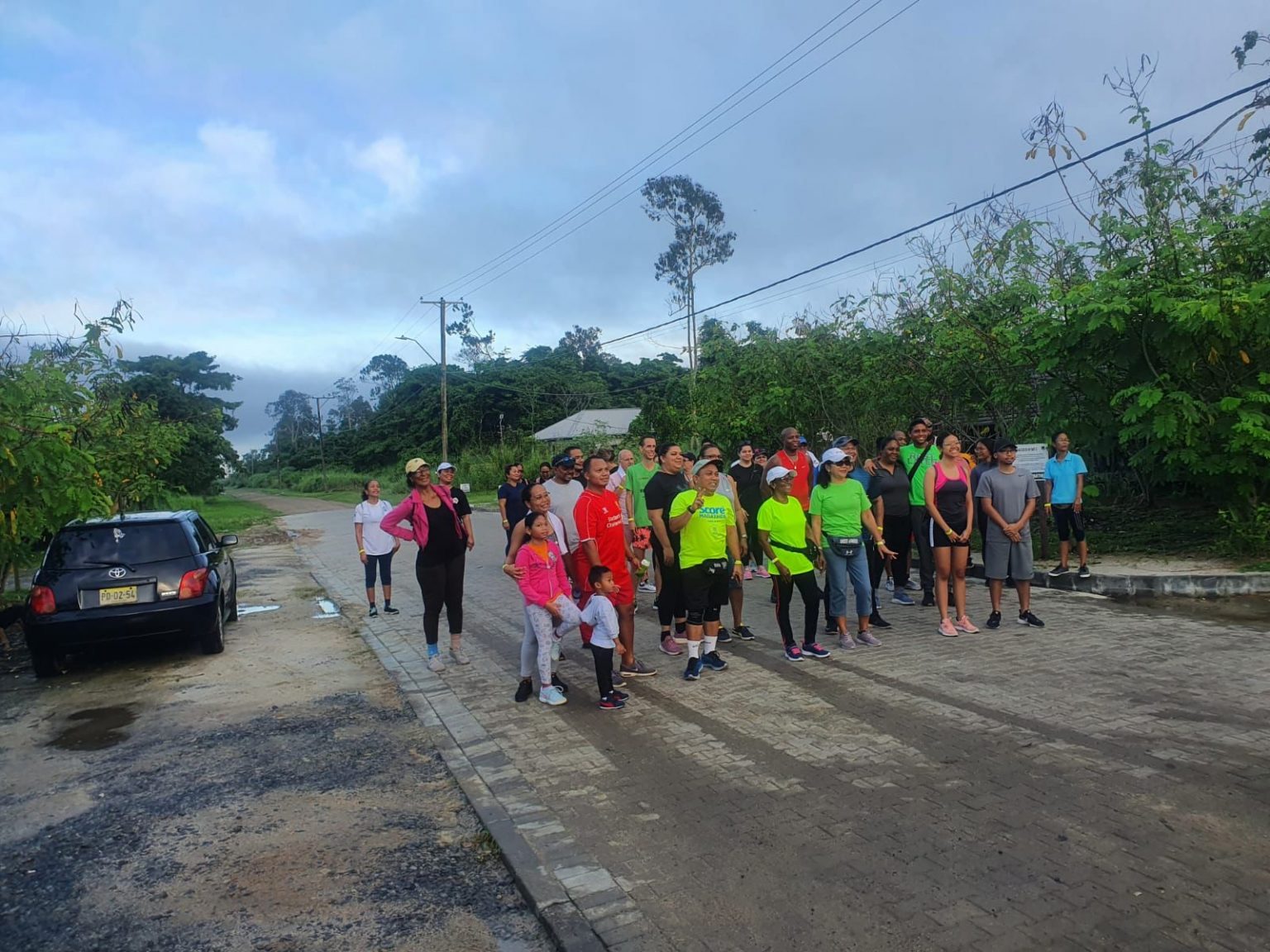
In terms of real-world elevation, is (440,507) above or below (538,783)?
above

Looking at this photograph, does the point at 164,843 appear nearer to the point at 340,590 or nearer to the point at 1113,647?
the point at 1113,647

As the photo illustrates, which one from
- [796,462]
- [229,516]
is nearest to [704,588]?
[796,462]

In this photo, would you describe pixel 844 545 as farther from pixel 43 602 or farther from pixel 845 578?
pixel 43 602

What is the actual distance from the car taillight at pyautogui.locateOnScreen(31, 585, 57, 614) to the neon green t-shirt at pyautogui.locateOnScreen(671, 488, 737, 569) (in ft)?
17.4

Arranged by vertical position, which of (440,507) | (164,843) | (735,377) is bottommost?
(164,843)

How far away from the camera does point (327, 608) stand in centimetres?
1168

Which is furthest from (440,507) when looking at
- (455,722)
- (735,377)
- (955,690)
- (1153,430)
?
(735,377)

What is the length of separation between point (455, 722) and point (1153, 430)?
28.4ft

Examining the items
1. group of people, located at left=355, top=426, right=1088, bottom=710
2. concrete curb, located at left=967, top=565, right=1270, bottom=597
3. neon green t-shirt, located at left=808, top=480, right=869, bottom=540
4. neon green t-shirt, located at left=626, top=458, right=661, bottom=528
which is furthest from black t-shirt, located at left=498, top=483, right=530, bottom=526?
concrete curb, located at left=967, top=565, right=1270, bottom=597

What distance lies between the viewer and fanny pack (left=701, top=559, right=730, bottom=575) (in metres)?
6.73

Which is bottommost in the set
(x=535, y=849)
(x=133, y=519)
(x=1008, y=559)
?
(x=535, y=849)

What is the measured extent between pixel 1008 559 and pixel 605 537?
155 inches

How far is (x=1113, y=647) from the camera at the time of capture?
726 cm

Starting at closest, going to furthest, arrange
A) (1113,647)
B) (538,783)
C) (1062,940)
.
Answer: (1062,940) → (538,783) → (1113,647)
